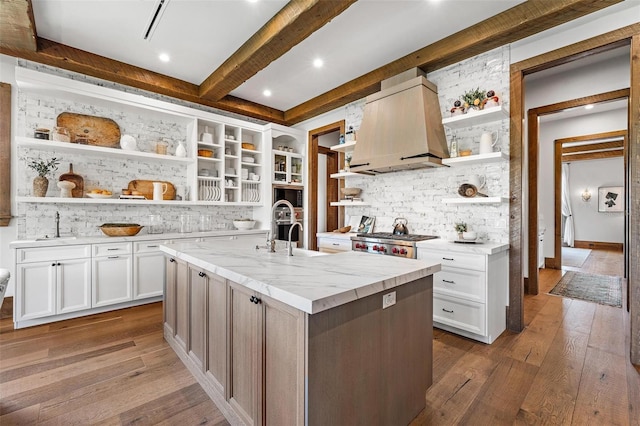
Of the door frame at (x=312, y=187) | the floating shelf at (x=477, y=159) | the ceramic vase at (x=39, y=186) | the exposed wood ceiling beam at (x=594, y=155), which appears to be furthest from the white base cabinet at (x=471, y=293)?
the exposed wood ceiling beam at (x=594, y=155)

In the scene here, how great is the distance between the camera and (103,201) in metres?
3.59

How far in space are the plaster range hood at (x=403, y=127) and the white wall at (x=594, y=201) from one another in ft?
28.5

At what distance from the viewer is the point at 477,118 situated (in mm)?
3131

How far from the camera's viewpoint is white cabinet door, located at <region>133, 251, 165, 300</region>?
11.8 ft

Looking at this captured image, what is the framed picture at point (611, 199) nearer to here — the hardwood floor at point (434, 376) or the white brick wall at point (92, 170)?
the hardwood floor at point (434, 376)

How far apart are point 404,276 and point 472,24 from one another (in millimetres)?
2811

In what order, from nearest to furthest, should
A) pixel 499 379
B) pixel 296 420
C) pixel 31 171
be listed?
pixel 296 420, pixel 499 379, pixel 31 171

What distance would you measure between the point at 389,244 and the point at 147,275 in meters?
3.06

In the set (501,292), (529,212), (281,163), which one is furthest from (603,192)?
(281,163)

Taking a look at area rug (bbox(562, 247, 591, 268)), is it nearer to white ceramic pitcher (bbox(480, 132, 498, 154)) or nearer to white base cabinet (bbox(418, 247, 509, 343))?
white base cabinet (bbox(418, 247, 509, 343))

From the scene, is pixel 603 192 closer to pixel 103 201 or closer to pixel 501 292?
pixel 501 292

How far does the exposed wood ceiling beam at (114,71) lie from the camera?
3.15m

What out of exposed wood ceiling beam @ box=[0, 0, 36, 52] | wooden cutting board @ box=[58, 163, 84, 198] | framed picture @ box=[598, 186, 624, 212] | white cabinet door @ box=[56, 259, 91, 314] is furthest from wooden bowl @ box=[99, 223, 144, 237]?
framed picture @ box=[598, 186, 624, 212]

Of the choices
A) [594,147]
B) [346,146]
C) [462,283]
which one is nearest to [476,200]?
[462,283]
